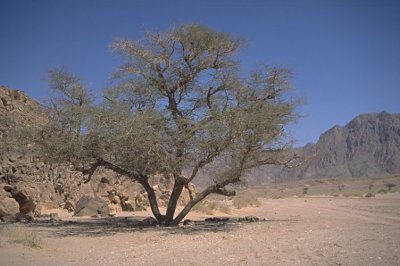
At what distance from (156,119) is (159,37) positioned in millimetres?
3522

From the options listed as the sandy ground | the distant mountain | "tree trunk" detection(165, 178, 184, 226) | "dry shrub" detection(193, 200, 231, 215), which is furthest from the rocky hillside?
the distant mountain

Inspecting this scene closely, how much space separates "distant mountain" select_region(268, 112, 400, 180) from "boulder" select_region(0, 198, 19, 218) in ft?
356

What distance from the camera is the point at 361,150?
138 m

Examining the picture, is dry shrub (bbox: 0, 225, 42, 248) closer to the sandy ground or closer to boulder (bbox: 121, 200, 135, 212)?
the sandy ground

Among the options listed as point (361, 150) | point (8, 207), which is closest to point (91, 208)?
point (8, 207)

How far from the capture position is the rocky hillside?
61.8ft

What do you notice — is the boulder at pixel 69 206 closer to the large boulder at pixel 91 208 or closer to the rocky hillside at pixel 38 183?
the rocky hillside at pixel 38 183

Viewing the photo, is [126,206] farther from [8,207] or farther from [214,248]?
[214,248]

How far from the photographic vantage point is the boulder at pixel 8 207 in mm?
18016

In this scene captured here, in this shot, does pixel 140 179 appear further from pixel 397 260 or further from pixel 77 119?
pixel 397 260

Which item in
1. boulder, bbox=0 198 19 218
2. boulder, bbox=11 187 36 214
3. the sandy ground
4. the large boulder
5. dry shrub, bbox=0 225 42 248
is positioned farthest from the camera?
the large boulder

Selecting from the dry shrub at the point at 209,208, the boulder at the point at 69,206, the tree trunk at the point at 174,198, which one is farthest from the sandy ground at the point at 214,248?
the dry shrub at the point at 209,208

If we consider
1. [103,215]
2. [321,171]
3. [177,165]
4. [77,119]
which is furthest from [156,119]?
[321,171]

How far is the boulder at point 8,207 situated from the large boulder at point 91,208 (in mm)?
4338
